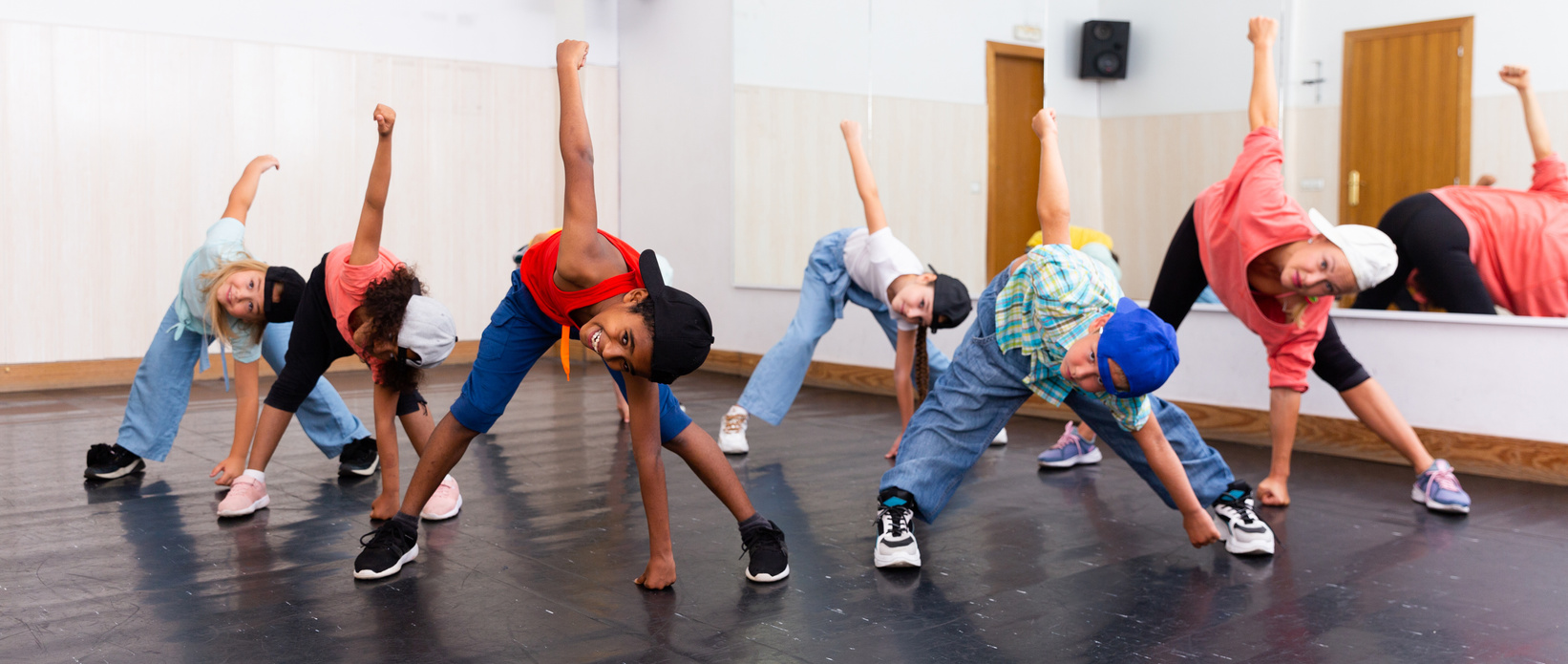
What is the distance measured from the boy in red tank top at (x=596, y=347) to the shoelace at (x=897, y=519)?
0.74 ft

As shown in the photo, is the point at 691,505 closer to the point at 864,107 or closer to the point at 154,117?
the point at 864,107

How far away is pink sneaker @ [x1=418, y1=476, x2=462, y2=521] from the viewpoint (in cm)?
271

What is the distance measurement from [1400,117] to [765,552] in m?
4.51

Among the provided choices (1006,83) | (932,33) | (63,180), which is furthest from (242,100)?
(1006,83)

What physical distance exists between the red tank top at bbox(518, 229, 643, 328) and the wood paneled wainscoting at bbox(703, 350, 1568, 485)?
270 cm

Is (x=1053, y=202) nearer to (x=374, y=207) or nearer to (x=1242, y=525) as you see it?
(x=1242, y=525)

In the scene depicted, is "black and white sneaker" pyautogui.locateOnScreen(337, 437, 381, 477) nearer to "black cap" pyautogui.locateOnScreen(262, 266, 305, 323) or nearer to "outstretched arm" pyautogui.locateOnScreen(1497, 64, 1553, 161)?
"black cap" pyautogui.locateOnScreen(262, 266, 305, 323)

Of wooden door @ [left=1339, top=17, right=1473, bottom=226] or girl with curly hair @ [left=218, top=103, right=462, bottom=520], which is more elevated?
wooden door @ [left=1339, top=17, right=1473, bottom=226]

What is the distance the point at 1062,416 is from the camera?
4.48 metres

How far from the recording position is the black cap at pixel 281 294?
299cm

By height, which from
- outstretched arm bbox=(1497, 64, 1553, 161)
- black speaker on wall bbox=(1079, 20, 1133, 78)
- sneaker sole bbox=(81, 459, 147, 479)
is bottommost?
sneaker sole bbox=(81, 459, 147, 479)

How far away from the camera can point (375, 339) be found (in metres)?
2.45

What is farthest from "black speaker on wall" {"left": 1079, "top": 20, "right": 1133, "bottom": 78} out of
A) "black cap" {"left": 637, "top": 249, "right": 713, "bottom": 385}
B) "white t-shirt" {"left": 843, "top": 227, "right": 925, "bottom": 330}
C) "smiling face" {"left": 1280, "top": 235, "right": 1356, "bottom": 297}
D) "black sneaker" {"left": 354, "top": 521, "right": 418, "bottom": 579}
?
"black sneaker" {"left": 354, "top": 521, "right": 418, "bottom": 579}

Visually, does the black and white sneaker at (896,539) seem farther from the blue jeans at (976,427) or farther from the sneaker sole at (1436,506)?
the sneaker sole at (1436,506)
